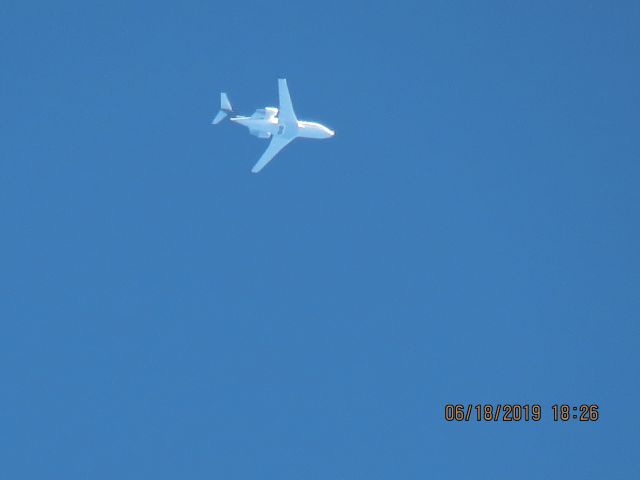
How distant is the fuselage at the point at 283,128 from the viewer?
47438mm

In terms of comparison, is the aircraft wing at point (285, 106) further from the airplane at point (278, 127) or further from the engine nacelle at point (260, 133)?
the engine nacelle at point (260, 133)

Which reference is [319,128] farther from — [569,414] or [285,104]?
[569,414]

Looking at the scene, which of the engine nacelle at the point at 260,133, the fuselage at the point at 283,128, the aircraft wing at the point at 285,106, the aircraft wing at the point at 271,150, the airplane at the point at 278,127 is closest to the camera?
the aircraft wing at the point at 285,106

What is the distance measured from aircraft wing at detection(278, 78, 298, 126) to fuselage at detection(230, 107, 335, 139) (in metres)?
0.62

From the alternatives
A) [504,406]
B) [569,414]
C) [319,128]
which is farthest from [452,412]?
[319,128]

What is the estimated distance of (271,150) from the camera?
49.4 metres

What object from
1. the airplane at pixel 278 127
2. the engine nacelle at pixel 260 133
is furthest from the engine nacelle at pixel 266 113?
the engine nacelle at pixel 260 133

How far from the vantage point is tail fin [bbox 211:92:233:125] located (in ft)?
165

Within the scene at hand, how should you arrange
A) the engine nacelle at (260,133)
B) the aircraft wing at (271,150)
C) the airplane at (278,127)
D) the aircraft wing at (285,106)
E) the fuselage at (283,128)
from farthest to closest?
1. the aircraft wing at (271,150)
2. the engine nacelle at (260,133)
3. the fuselage at (283,128)
4. the airplane at (278,127)
5. the aircraft wing at (285,106)

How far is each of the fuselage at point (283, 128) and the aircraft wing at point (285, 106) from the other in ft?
2.03

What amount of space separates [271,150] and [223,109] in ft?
15.7

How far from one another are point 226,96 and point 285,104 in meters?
6.82

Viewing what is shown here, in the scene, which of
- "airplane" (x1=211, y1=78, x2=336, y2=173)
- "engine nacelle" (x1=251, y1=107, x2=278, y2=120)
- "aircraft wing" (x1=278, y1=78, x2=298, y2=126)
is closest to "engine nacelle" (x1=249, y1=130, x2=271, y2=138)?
"airplane" (x1=211, y1=78, x2=336, y2=173)

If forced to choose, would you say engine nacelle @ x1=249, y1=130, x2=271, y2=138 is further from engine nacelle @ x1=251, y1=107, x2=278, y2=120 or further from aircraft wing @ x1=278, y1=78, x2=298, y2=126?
aircraft wing @ x1=278, y1=78, x2=298, y2=126
